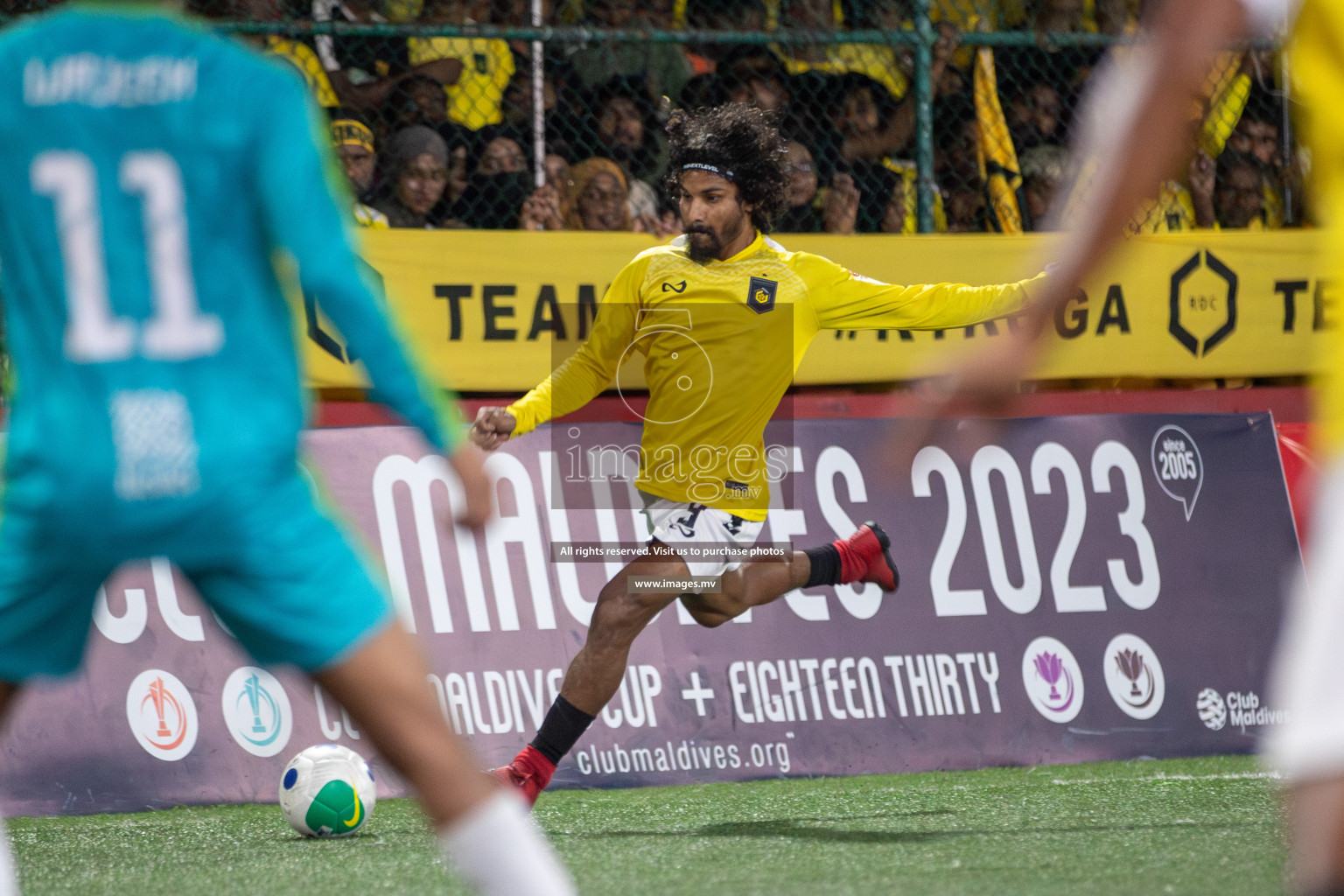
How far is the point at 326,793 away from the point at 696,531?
4.81 ft

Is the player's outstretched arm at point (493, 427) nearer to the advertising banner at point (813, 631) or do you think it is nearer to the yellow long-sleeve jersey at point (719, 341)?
the yellow long-sleeve jersey at point (719, 341)

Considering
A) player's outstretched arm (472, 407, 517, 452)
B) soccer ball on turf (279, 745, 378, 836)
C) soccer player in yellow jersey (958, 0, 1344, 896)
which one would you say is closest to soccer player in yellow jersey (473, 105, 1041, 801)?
player's outstretched arm (472, 407, 517, 452)

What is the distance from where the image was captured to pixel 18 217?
229cm

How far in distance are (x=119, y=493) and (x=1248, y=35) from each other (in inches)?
63.5

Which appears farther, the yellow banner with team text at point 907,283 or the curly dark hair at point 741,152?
the yellow banner with team text at point 907,283

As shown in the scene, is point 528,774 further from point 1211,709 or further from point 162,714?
point 1211,709

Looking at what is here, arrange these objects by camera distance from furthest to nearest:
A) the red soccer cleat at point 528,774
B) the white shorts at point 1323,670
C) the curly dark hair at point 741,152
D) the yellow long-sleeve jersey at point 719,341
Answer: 1. the curly dark hair at point 741,152
2. the yellow long-sleeve jersey at point 719,341
3. the red soccer cleat at point 528,774
4. the white shorts at point 1323,670

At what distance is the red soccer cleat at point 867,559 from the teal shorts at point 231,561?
3619mm

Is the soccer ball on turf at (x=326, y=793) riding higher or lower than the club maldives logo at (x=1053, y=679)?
higher

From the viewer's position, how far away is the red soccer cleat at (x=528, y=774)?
5.05m

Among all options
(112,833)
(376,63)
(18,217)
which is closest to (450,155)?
(376,63)

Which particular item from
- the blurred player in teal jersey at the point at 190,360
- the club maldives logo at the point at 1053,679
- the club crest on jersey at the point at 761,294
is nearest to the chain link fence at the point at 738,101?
the club crest on jersey at the point at 761,294

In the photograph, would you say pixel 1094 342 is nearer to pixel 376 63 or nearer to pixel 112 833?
pixel 376 63

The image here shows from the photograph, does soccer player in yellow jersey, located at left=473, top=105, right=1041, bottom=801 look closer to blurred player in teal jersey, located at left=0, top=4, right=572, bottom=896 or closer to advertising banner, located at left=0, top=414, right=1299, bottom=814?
advertising banner, located at left=0, top=414, right=1299, bottom=814
